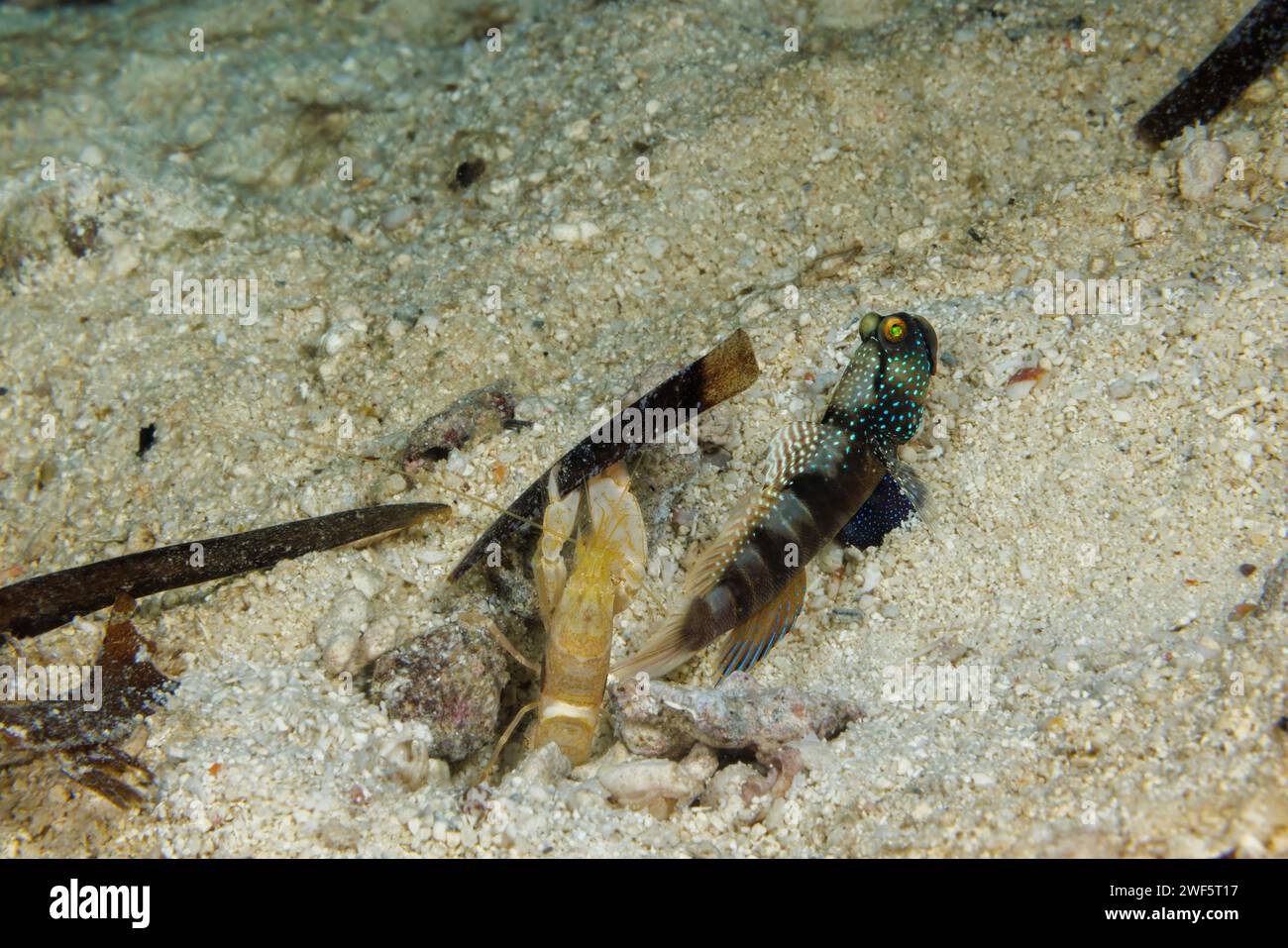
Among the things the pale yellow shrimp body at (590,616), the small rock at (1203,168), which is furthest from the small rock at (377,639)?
the small rock at (1203,168)

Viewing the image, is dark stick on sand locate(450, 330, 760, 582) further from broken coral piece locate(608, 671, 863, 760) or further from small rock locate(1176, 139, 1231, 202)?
small rock locate(1176, 139, 1231, 202)

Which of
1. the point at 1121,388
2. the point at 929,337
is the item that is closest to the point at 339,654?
the point at 929,337

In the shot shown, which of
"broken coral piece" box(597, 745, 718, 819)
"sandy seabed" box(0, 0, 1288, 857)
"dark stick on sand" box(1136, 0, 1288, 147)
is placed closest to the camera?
"sandy seabed" box(0, 0, 1288, 857)

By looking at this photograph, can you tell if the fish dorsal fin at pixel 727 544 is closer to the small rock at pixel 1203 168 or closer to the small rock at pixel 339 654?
the small rock at pixel 339 654

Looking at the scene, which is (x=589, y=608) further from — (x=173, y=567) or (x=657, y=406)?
(x=173, y=567)

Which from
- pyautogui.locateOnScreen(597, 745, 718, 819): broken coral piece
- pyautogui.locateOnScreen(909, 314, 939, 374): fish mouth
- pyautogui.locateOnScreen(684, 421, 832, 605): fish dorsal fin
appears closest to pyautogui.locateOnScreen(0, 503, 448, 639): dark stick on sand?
pyautogui.locateOnScreen(684, 421, 832, 605): fish dorsal fin

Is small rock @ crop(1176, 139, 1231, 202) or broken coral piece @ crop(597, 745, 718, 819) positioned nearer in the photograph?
broken coral piece @ crop(597, 745, 718, 819)

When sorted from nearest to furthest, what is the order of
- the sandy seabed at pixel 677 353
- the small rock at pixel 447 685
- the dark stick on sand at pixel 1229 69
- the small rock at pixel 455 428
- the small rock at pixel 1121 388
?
the sandy seabed at pixel 677 353 → the small rock at pixel 447 685 → the small rock at pixel 1121 388 → the small rock at pixel 455 428 → the dark stick on sand at pixel 1229 69

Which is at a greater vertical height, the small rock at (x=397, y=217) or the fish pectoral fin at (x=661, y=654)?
the small rock at (x=397, y=217)
